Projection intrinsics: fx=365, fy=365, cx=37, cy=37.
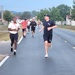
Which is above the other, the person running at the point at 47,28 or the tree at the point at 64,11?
the person running at the point at 47,28

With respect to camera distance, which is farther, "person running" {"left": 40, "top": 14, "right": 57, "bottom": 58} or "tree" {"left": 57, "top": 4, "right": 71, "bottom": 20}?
"tree" {"left": 57, "top": 4, "right": 71, "bottom": 20}

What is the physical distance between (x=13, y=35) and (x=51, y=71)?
250 inches

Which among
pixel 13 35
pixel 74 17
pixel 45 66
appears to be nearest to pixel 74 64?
pixel 45 66

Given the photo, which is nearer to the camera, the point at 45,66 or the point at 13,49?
the point at 45,66

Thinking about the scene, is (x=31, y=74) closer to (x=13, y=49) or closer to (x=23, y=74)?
(x=23, y=74)

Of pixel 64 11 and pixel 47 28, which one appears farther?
pixel 64 11

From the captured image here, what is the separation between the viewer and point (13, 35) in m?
18.1

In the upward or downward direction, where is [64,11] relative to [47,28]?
downward

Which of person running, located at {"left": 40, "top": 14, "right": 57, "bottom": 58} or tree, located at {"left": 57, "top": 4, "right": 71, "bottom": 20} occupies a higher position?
person running, located at {"left": 40, "top": 14, "right": 57, "bottom": 58}

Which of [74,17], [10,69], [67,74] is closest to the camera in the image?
[67,74]

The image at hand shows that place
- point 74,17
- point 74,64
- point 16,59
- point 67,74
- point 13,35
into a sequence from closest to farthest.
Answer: point 67,74 < point 74,64 < point 16,59 < point 13,35 < point 74,17

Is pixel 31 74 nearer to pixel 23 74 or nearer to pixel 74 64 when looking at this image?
pixel 23 74

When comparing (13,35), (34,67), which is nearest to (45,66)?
(34,67)

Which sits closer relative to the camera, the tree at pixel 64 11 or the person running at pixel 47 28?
the person running at pixel 47 28
